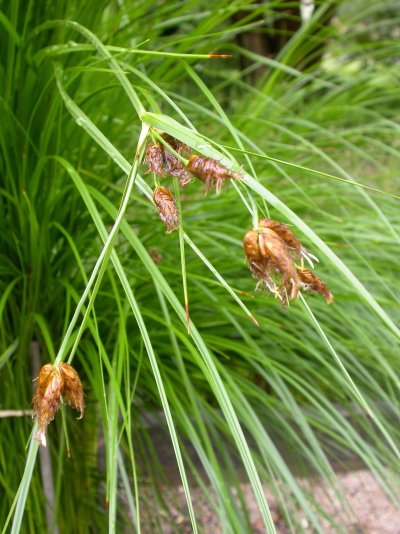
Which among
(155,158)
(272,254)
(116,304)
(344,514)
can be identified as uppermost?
(116,304)

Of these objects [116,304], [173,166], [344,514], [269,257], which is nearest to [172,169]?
[173,166]

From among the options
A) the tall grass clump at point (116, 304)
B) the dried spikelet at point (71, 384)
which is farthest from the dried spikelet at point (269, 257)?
the tall grass clump at point (116, 304)

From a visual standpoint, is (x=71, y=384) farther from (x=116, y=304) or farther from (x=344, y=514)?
(x=344, y=514)

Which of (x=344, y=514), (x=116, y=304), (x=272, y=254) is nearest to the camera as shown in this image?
(x=272, y=254)

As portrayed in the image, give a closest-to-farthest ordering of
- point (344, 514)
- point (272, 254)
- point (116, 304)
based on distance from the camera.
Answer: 1. point (272, 254)
2. point (116, 304)
3. point (344, 514)

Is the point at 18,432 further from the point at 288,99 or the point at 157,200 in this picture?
the point at 288,99

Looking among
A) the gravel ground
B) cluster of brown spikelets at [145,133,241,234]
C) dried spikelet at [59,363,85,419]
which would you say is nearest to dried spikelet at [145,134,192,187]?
cluster of brown spikelets at [145,133,241,234]
